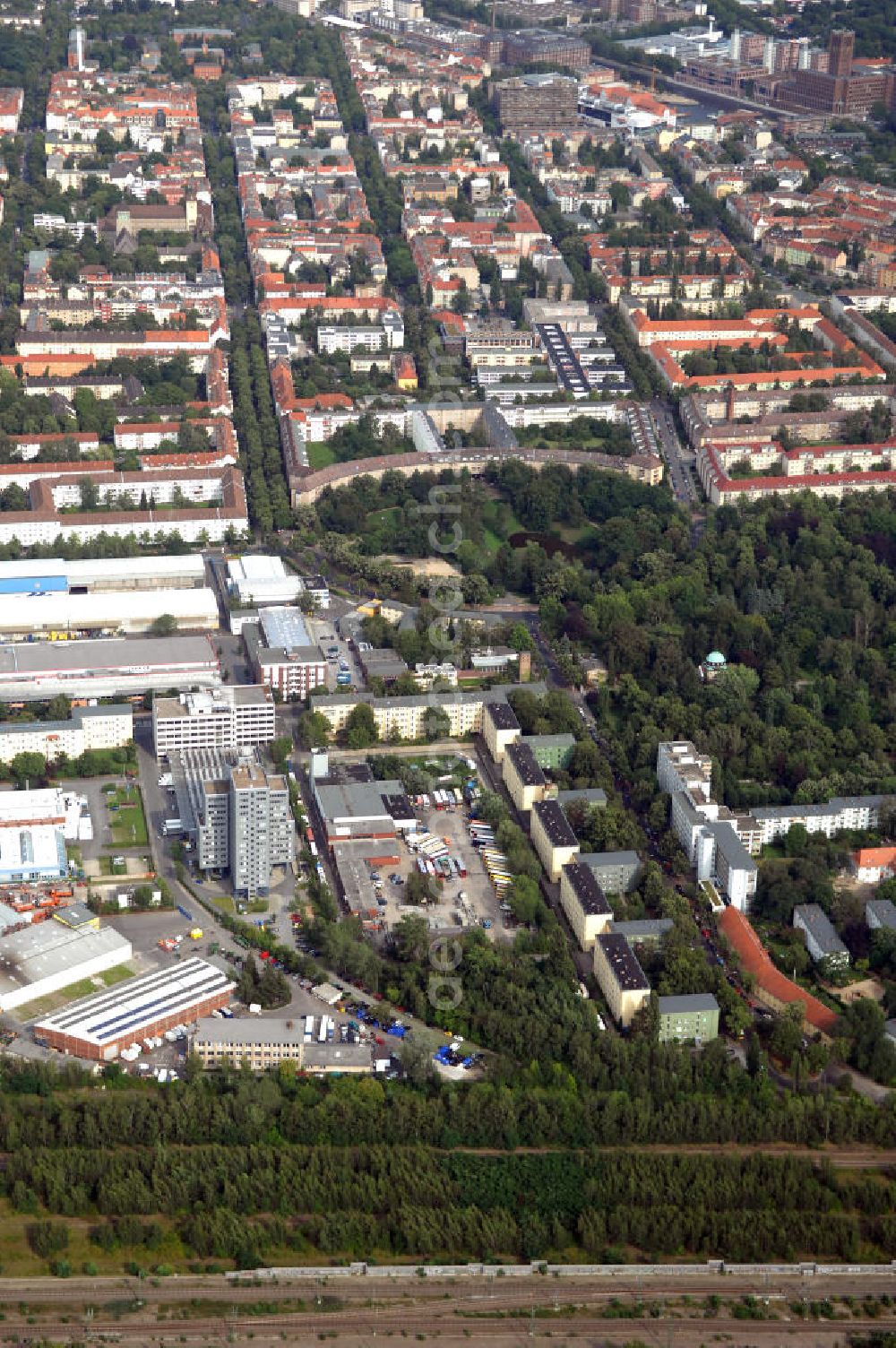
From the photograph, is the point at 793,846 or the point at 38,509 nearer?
the point at 793,846

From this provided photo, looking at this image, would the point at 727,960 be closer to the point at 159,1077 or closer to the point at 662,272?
the point at 159,1077

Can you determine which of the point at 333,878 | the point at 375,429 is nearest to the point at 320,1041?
the point at 333,878

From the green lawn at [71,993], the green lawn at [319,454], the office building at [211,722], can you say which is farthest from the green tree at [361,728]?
the green lawn at [319,454]

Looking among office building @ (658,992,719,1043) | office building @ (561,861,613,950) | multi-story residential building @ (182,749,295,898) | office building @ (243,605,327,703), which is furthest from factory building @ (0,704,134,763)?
office building @ (658,992,719,1043)

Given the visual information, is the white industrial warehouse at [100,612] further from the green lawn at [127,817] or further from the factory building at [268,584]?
the green lawn at [127,817]

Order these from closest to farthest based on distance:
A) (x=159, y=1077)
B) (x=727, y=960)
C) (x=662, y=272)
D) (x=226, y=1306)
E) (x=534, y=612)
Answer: (x=226, y=1306), (x=159, y=1077), (x=727, y=960), (x=534, y=612), (x=662, y=272)

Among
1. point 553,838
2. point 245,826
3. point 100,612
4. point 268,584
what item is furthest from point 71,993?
point 268,584

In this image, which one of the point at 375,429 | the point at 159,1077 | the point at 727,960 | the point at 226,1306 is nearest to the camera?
the point at 226,1306

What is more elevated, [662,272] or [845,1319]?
[662,272]

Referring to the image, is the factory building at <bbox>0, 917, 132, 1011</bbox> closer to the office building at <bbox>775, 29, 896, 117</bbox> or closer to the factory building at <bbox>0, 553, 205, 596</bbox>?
the factory building at <bbox>0, 553, 205, 596</bbox>
